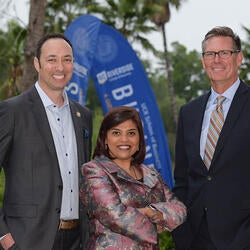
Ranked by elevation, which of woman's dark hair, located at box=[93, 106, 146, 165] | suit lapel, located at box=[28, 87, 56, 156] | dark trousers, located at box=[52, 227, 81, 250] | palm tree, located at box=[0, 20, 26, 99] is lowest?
dark trousers, located at box=[52, 227, 81, 250]

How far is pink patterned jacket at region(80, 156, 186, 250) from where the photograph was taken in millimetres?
3133

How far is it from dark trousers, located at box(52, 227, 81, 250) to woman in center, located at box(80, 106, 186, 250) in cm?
27

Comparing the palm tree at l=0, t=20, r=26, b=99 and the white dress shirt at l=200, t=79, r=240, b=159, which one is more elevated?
the palm tree at l=0, t=20, r=26, b=99

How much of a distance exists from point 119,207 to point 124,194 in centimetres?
14

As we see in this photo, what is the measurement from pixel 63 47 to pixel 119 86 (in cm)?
506

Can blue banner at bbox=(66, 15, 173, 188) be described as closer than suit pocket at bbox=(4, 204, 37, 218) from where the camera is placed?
No

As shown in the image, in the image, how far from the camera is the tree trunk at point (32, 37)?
9.31m

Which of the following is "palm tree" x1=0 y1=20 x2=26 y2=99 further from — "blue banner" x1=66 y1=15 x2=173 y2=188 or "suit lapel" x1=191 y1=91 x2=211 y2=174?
"suit lapel" x1=191 y1=91 x2=211 y2=174

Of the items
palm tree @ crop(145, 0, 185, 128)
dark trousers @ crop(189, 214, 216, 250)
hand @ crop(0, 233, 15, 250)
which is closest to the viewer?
hand @ crop(0, 233, 15, 250)

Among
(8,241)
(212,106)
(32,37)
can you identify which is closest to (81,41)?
(32,37)

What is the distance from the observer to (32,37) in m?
9.37

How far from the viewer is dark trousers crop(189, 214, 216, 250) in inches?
145

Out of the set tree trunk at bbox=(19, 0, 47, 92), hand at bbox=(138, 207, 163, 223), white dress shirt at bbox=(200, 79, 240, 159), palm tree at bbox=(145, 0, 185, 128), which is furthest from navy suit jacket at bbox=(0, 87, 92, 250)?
palm tree at bbox=(145, 0, 185, 128)

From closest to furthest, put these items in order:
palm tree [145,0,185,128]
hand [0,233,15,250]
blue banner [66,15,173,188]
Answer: hand [0,233,15,250], blue banner [66,15,173,188], palm tree [145,0,185,128]
